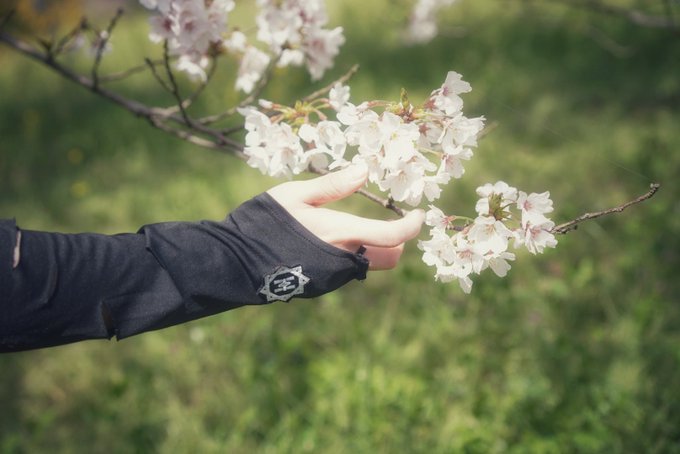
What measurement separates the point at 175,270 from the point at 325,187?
Result: 0.29 meters

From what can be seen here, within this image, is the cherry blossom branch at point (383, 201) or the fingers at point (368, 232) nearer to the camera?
the fingers at point (368, 232)

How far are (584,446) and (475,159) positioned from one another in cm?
213

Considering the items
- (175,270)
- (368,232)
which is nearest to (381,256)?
(368,232)

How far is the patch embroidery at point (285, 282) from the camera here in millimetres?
1015

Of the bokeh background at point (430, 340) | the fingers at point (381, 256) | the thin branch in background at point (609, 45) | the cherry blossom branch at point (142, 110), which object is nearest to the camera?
the fingers at point (381, 256)

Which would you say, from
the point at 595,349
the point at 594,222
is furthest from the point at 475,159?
the point at 595,349

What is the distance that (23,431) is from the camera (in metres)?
2.21

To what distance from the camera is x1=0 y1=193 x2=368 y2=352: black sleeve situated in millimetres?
970

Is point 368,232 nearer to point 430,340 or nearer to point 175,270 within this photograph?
point 175,270

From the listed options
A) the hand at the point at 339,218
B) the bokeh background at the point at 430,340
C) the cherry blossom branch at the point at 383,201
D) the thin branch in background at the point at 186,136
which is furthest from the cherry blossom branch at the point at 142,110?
the bokeh background at the point at 430,340

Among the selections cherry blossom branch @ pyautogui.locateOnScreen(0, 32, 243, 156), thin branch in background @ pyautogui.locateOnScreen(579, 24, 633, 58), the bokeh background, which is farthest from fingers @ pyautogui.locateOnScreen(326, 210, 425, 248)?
thin branch in background @ pyautogui.locateOnScreen(579, 24, 633, 58)

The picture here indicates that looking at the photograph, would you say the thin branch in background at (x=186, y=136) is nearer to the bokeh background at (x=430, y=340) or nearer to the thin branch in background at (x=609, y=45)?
the bokeh background at (x=430, y=340)

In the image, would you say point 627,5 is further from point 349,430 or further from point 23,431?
point 23,431

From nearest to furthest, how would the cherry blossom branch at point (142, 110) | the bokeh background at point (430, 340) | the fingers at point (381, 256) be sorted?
the fingers at point (381, 256)
the cherry blossom branch at point (142, 110)
the bokeh background at point (430, 340)
